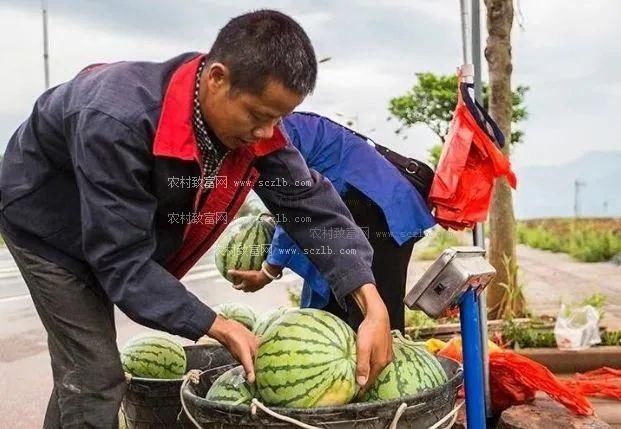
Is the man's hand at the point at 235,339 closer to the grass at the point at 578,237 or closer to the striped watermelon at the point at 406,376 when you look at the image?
the striped watermelon at the point at 406,376

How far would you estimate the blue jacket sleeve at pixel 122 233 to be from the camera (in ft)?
7.14

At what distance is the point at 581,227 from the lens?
16.2m

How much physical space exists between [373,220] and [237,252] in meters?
0.68

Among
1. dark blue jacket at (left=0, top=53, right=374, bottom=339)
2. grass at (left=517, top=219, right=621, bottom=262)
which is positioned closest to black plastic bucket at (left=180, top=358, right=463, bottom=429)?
dark blue jacket at (left=0, top=53, right=374, bottom=339)

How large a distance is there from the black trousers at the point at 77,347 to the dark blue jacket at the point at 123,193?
2.2 inches

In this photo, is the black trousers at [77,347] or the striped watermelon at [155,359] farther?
the striped watermelon at [155,359]

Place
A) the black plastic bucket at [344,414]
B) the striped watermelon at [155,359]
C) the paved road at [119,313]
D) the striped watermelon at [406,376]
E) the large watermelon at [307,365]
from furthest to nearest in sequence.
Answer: the paved road at [119,313] < the striped watermelon at [155,359] < the striped watermelon at [406,376] < the large watermelon at [307,365] < the black plastic bucket at [344,414]

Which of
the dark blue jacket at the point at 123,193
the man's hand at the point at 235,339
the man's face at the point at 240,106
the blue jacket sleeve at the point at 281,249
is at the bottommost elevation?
the man's hand at the point at 235,339

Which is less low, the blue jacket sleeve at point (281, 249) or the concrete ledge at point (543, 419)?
the blue jacket sleeve at point (281, 249)

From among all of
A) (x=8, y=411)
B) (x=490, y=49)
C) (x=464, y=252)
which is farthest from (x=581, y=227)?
(x=464, y=252)

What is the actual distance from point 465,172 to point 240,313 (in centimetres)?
126

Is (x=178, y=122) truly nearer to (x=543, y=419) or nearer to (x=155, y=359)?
(x=155, y=359)

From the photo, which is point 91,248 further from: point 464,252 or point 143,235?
point 464,252

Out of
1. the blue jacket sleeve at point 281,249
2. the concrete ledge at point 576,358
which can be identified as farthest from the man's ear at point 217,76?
the concrete ledge at point 576,358
